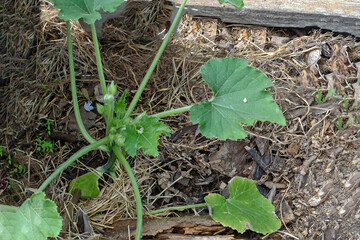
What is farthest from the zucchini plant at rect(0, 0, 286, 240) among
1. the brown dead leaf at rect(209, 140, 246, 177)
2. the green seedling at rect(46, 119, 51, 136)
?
the green seedling at rect(46, 119, 51, 136)

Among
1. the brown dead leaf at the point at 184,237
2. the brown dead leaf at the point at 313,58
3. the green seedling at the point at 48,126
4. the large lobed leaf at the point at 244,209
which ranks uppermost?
the brown dead leaf at the point at 313,58

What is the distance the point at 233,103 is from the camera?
1775mm

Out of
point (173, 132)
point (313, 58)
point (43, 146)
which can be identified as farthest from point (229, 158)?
point (43, 146)

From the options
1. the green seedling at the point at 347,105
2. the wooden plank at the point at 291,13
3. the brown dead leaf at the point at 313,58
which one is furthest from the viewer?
the wooden plank at the point at 291,13

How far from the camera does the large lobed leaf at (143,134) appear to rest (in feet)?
5.37

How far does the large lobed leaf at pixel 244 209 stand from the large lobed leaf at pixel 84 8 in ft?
3.26

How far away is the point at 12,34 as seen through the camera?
2312 mm

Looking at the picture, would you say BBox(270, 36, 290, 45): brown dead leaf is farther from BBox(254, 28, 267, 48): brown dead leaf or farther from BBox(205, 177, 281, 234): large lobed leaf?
BBox(205, 177, 281, 234): large lobed leaf

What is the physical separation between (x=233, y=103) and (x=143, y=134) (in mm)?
429

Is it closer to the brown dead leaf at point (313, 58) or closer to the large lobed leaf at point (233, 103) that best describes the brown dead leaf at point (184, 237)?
the large lobed leaf at point (233, 103)

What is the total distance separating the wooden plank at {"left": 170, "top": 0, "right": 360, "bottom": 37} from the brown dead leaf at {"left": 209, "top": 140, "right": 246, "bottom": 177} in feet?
3.15

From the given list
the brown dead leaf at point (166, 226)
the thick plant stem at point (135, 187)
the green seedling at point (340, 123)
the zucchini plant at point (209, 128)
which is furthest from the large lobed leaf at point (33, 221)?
the green seedling at point (340, 123)

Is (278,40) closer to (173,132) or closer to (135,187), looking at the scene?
(173,132)

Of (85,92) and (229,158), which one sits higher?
(85,92)
